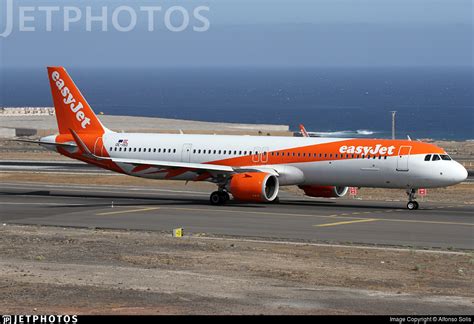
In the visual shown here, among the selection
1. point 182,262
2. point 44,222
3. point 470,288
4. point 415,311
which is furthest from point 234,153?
point 415,311

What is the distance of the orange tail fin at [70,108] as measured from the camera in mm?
59188

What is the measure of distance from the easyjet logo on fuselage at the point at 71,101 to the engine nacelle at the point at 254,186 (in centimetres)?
1144

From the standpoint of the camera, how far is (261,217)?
46.9 meters

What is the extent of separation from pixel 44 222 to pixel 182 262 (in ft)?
47.0

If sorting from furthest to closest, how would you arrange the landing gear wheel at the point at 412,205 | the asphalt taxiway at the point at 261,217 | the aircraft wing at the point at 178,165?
the aircraft wing at the point at 178,165, the landing gear wheel at the point at 412,205, the asphalt taxiway at the point at 261,217

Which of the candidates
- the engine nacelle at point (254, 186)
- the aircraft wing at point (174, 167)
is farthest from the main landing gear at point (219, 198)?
→ the aircraft wing at point (174, 167)

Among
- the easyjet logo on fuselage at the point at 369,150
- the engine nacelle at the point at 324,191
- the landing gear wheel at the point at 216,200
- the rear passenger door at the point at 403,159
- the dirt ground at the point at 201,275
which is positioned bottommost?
the dirt ground at the point at 201,275

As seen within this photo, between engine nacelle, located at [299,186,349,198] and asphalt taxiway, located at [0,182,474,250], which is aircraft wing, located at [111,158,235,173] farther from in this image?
engine nacelle, located at [299,186,349,198]

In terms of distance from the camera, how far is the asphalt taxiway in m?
40.4

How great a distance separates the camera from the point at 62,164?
86875 mm

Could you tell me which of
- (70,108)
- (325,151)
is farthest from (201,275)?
(70,108)

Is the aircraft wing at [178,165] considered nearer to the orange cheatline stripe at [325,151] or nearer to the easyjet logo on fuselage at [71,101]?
the orange cheatline stripe at [325,151]

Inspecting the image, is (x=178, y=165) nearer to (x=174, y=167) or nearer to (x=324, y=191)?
(x=174, y=167)

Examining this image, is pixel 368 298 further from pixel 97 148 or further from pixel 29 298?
pixel 97 148
